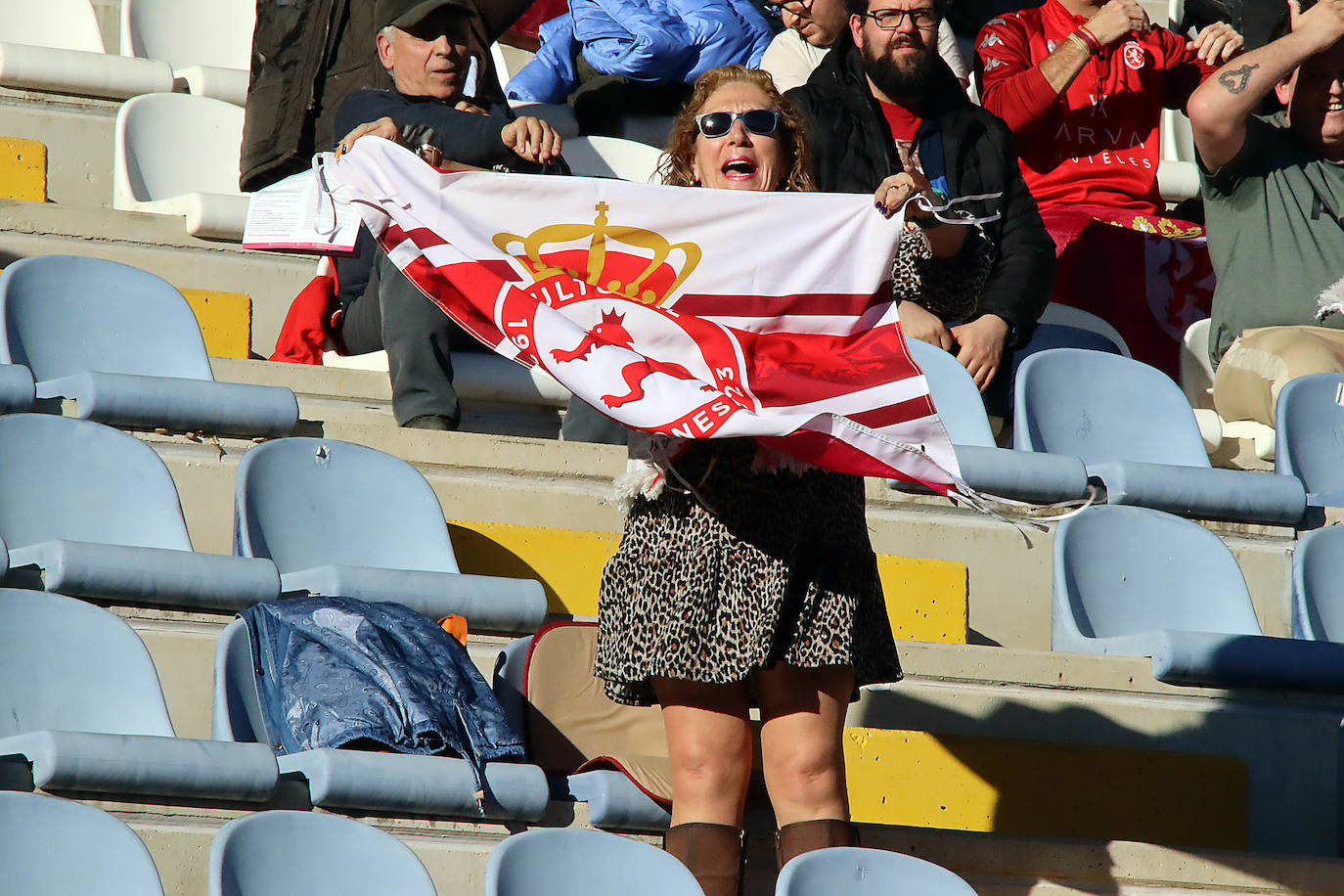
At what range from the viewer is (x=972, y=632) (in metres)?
4.34

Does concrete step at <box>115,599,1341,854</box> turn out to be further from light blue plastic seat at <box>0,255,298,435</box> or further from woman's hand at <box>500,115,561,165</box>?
woman's hand at <box>500,115,561,165</box>

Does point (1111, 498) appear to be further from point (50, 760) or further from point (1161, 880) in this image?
point (50, 760)

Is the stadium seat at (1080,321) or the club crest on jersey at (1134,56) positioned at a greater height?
the club crest on jersey at (1134,56)

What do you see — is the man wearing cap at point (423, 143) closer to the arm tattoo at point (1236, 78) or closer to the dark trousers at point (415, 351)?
the dark trousers at point (415, 351)

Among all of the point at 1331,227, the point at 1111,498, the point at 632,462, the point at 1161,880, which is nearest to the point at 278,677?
the point at 632,462

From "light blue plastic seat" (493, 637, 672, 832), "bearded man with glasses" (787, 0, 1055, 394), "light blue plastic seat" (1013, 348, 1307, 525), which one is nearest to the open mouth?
"light blue plastic seat" (493, 637, 672, 832)

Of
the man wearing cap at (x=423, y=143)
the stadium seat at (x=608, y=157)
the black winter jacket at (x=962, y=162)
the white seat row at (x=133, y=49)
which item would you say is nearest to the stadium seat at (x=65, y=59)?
the white seat row at (x=133, y=49)

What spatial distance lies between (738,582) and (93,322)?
200 centimetres

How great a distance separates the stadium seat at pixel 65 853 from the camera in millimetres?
2402

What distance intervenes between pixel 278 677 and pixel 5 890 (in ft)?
2.51

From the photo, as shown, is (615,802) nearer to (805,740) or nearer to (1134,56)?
(805,740)

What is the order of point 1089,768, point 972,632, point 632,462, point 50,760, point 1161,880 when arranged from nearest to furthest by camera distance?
point 50,760
point 632,462
point 1161,880
point 1089,768
point 972,632

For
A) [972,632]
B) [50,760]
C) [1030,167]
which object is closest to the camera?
[50,760]

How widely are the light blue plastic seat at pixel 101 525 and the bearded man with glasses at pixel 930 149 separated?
187 centimetres
